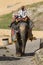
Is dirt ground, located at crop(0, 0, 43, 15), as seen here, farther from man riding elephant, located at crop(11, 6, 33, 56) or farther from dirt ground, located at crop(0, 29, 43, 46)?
man riding elephant, located at crop(11, 6, 33, 56)

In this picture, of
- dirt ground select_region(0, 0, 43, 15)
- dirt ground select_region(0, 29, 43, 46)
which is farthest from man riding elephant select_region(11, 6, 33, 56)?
dirt ground select_region(0, 0, 43, 15)

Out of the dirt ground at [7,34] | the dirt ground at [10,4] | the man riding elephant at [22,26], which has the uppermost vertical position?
the man riding elephant at [22,26]

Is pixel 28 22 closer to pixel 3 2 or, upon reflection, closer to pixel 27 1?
pixel 27 1

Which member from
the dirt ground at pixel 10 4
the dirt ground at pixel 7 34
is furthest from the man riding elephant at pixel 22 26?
the dirt ground at pixel 10 4

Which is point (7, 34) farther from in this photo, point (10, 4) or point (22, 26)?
point (10, 4)

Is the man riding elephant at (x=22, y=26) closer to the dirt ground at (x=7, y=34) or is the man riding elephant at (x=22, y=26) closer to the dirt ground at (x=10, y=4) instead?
the dirt ground at (x=7, y=34)

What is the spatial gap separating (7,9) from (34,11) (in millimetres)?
8427

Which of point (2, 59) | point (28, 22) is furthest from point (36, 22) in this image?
point (2, 59)

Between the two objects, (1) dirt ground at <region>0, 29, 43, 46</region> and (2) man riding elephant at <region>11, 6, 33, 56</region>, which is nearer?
(2) man riding elephant at <region>11, 6, 33, 56</region>

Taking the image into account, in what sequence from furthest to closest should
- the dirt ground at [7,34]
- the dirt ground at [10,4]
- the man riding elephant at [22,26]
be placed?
the dirt ground at [10,4] → the dirt ground at [7,34] → the man riding elephant at [22,26]

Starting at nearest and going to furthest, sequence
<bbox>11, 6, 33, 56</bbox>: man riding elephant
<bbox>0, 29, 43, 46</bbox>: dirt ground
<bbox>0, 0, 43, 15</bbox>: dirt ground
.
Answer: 1. <bbox>11, 6, 33, 56</bbox>: man riding elephant
2. <bbox>0, 29, 43, 46</bbox>: dirt ground
3. <bbox>0, 0, 43, 15</bbox>: dirt ground

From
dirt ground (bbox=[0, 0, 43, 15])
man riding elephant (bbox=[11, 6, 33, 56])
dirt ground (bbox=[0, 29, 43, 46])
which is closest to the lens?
man riding elephant (bbox=[11, 6, 33, 56])

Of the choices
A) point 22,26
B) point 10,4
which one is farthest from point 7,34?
point 10,4

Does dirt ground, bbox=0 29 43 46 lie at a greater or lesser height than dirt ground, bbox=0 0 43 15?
greater
